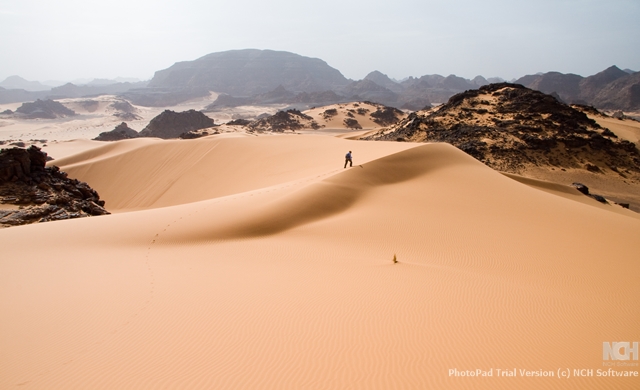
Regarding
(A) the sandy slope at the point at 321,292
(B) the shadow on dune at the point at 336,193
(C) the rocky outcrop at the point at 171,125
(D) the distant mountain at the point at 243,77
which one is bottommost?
(A) the sandy slope at the point at 321,292

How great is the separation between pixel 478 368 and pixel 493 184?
10.2 m

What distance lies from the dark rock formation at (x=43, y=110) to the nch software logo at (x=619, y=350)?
9690 cm

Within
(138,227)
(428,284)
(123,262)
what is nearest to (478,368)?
(428,284)

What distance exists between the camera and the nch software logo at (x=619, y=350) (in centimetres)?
382

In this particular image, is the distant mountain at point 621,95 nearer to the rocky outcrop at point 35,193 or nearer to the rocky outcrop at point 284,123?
the rocky outcrop at point 284,123

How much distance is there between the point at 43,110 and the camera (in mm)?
78625

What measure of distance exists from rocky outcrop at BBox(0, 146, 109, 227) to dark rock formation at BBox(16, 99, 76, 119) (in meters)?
81.4

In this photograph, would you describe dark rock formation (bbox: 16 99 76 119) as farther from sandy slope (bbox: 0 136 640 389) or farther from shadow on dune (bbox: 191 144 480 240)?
shadow on dune (bbox: 191 144 480 240)

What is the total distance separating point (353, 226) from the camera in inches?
331

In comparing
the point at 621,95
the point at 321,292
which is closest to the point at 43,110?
the point at 321,292

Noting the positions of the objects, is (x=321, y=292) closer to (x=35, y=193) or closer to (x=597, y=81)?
(x=35, y=193)

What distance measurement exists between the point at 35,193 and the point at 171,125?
4352 cm

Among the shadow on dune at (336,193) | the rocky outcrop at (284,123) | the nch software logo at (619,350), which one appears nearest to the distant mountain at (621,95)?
the rocky outcrop at (284,123)

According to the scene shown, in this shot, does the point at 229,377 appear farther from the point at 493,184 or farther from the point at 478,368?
the point at 493,184
